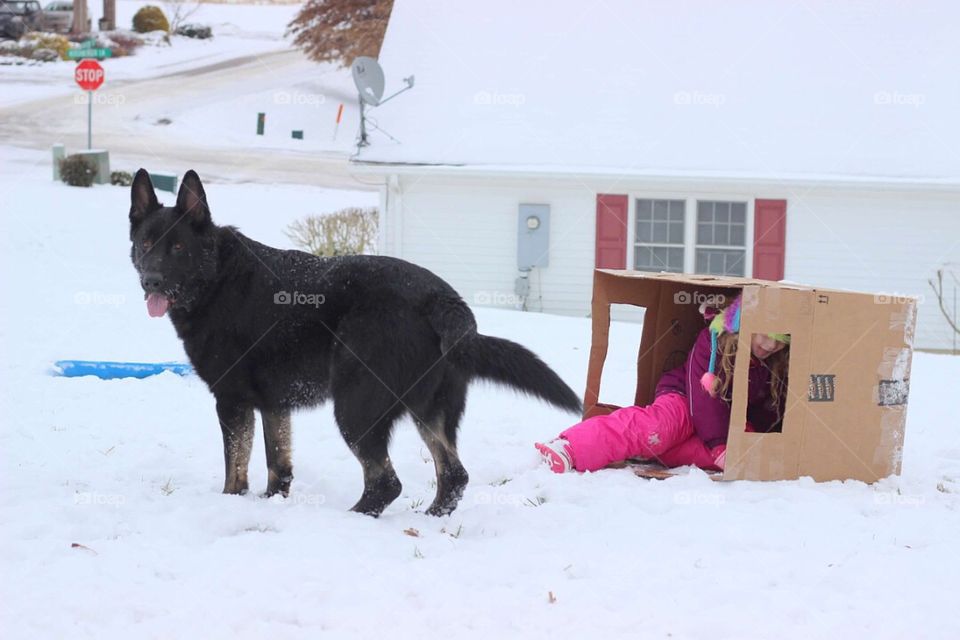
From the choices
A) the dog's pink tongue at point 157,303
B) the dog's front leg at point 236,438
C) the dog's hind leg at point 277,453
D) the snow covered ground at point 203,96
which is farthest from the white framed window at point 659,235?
the snow covered ground at point 203,96

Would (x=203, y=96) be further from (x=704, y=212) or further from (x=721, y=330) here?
(x=721, y=330)

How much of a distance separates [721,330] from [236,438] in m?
2.64

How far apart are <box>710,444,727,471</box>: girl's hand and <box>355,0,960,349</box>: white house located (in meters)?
8.73

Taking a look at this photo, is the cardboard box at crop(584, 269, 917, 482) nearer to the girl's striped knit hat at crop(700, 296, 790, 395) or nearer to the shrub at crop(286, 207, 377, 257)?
the girl's striped knit hat at crop(700, 296, 790, 395)

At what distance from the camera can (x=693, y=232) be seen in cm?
1414

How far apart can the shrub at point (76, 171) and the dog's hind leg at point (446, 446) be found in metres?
16.8

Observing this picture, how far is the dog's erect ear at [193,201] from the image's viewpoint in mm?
4613

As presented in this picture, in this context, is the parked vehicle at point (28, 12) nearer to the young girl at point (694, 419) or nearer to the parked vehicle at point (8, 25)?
the parked vehicle at point (8, 25)

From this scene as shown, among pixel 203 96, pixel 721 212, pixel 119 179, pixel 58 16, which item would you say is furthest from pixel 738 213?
pixel 58 16

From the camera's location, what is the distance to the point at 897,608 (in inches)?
138

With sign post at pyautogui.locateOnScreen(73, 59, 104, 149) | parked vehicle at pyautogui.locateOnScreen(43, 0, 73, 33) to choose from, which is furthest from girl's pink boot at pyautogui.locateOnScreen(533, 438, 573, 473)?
parked vehicle at pyautogui.locateOnScreen(43, 0, 73, 33)

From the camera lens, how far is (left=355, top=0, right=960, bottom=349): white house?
14.0 m

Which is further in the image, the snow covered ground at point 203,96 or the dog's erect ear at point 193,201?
the snow covered ground at point 203,96

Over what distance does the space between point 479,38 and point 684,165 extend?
4.16m
